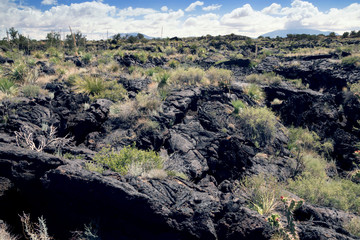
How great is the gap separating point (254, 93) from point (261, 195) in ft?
28.3

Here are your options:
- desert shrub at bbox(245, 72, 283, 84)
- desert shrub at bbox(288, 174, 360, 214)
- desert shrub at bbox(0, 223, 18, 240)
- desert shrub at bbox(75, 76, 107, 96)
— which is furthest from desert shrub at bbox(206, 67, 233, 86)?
desert shrub at bbox(0, 223, 18, 240)

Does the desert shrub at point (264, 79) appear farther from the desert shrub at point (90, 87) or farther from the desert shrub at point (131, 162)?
the desert shrub at point (131, 162)

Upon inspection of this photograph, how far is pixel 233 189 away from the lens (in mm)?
5688

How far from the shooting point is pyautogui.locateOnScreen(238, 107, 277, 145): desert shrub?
29.7ft

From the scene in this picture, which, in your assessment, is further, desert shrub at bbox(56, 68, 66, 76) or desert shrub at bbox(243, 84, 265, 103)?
desert shrub at bbox(56, 68, 66, 76)

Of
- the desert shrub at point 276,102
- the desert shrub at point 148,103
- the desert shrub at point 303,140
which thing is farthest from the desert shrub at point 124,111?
the desert shrub at point 276,102

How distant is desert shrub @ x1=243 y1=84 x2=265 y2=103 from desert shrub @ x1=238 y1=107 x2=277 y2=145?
261 cm

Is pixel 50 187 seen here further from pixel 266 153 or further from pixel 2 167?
pixel 266 153

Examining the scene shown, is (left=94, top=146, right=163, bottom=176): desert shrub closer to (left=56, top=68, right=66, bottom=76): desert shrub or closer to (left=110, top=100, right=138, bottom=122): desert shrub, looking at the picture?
(left=110, top=100, right=138, bottom=122): desert shrub

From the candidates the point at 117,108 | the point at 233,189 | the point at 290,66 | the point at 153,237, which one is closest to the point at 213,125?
the point at 233,189

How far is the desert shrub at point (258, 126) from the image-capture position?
905 cm

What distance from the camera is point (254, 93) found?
12.3 m

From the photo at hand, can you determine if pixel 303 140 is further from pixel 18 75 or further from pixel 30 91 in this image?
pixel 18 75

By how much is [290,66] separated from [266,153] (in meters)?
11.4
